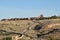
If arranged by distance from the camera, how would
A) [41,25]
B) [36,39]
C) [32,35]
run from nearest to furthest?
[36,39]
[32,35]
[41,25]

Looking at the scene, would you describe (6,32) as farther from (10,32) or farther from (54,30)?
(54,30)

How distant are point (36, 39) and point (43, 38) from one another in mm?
722

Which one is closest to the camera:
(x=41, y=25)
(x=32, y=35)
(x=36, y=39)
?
(x=36, y=39)

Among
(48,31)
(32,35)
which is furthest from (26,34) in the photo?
(48,31)

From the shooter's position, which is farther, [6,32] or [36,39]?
[6,32]

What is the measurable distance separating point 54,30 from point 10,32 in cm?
512

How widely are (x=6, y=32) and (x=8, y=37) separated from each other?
58 centimetres

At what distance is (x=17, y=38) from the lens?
2584 centimetres

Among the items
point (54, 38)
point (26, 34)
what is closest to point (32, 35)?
point (26, 34)

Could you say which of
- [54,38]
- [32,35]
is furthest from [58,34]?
[32,35]

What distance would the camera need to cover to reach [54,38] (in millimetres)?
25500

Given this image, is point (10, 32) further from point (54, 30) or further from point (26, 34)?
point (54, 30)

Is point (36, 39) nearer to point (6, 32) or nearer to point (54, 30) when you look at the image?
point (54, 30)

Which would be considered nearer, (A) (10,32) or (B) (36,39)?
(B) (36,39)
